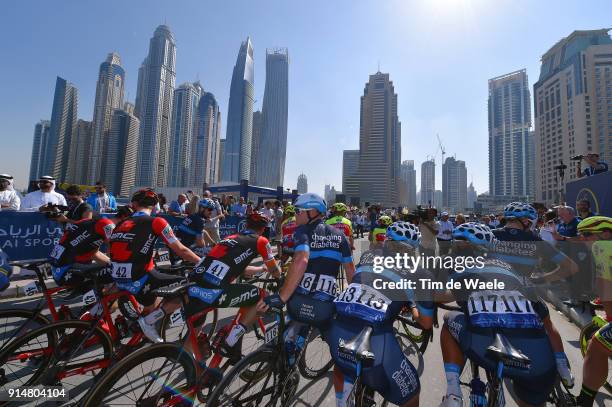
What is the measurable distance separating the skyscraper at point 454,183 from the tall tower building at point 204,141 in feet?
436

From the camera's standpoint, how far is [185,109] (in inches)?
6988

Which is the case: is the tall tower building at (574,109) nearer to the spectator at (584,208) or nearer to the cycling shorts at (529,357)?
the spectator at (584,208)

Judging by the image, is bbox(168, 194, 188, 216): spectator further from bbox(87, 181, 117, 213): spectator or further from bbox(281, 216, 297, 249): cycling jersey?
bbox(281, 216, 297, 249): cycling jersey

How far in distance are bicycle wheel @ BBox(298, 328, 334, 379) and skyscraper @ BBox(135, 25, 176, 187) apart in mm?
155255

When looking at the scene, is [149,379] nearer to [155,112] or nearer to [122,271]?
[122,271]

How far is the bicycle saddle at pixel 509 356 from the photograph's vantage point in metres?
1.89

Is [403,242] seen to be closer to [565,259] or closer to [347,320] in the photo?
[347,320]

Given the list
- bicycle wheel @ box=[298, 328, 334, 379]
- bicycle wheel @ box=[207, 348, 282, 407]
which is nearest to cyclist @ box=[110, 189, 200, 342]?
bicycle wheel @ box=[207, 348, 282, 407]

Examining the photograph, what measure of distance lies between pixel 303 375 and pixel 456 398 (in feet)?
6.25

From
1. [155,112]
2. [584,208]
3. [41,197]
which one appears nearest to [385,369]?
[584,208]

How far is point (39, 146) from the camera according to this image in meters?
170

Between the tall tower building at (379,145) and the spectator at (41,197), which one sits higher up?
the tall tower building at (379,145)

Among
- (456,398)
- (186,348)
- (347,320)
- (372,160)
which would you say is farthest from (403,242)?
(372,160)

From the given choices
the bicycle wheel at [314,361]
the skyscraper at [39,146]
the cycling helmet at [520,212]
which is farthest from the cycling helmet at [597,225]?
the skyscraper at [39,146]
